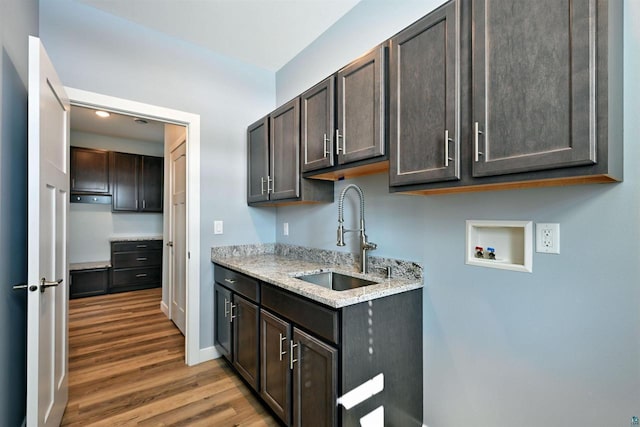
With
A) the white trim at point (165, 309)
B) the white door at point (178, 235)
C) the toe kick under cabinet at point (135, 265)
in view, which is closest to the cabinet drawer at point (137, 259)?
the toe kick under cabinet at point (135, 265)

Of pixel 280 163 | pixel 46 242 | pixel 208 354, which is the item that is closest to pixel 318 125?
pixel 280 163

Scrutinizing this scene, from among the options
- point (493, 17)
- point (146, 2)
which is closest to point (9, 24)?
point (146, 2)

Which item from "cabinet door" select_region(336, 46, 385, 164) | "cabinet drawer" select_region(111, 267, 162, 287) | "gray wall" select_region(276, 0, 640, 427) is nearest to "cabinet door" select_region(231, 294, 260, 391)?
"gray wall" select_region(276, 0, 640, 427)

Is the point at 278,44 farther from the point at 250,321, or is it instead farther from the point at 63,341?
the point at 63,341

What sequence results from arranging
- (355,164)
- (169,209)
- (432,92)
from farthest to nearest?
(169,209) < (355,164) < (432,92)

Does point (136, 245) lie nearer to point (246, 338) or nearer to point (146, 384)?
point (146, 384)

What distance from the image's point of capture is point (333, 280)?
2.07 m

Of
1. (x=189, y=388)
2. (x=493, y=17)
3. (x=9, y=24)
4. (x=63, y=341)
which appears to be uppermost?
(x=9, y=24)

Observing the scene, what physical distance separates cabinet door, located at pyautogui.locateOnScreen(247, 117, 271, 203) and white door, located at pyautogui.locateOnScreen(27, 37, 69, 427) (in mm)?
1285

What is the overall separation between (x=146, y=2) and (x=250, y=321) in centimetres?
232

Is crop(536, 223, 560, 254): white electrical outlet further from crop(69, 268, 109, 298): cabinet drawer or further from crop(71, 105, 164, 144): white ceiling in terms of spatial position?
crop(69, 268, 109, 298): cabinet drawer

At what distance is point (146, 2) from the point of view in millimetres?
2053

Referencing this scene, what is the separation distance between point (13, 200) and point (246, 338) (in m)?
1.52

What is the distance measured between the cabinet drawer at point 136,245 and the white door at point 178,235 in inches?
76.3
